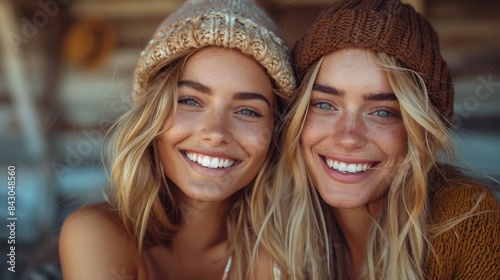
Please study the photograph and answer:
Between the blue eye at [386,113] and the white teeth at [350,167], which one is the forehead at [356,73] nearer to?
the blue eye at [386,113]

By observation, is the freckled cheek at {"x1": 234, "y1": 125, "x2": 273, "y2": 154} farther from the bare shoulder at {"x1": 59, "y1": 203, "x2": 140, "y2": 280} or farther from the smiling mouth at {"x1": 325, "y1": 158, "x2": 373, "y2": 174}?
the bare shoulder at {"x1": 59, "y1": 203, "x2": 140, "y2": 280}

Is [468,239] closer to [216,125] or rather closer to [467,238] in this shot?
[467,238]

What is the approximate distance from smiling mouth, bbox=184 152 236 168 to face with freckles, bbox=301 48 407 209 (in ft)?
0.92

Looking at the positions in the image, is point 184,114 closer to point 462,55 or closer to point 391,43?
point 391,43

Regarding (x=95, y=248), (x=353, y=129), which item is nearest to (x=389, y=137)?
(x=353, y=129)

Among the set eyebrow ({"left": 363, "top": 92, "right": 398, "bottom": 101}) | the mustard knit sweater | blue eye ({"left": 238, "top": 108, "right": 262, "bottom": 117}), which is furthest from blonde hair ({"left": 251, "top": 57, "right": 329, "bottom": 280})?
the mustard knit sweater

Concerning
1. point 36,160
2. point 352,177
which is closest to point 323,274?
point 352,177

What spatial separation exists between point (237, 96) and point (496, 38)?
263 centimetres

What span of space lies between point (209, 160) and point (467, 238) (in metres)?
0.83

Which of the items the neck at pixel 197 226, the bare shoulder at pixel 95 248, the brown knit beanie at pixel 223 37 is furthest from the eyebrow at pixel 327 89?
the bare shoulder at pixel 95 248

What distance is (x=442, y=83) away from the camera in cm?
201

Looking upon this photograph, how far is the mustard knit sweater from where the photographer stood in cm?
182

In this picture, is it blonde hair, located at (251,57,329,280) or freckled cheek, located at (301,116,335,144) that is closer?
freckled cheek, located at (301,116,335,144)

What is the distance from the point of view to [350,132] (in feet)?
6.29
